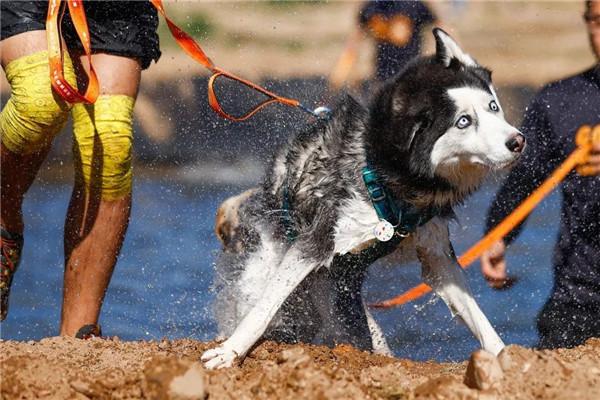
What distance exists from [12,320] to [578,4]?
7.85 m

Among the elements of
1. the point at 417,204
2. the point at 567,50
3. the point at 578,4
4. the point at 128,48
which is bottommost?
the point at 567,50

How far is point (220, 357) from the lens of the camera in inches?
162

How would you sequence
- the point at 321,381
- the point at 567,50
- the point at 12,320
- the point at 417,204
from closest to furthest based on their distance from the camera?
the point at 321,381 < the point at 417,204 < the point at 12,320 < the point at 567,50

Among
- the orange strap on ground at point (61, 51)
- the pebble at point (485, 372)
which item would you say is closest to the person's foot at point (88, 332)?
the orange strap on ground at point (61, 51)

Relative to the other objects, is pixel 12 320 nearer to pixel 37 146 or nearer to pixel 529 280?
pixel 37 146

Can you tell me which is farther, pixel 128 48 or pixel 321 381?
pixel 128 48

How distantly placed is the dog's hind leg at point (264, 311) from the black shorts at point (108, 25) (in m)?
1.22

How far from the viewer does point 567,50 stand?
13242 mm

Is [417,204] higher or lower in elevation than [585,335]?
higher

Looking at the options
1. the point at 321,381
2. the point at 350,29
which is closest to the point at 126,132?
the point at 321,381

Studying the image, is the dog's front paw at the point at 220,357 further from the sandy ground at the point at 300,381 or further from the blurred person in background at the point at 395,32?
the blurred person in background at the point at 395,32

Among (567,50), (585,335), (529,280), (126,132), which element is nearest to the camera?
(126,132)

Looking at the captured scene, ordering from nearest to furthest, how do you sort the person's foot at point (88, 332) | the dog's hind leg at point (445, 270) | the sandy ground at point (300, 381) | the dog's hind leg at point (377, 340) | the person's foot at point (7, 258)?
the sandy ground at point (300, 381) → the dog's hind leg at point (445, 270) → the person's foot at point (88, 332) → the dog's hind leg at point (377, 340) → the person's foot at point (7, 258)

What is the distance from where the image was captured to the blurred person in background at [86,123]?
15.4ft
